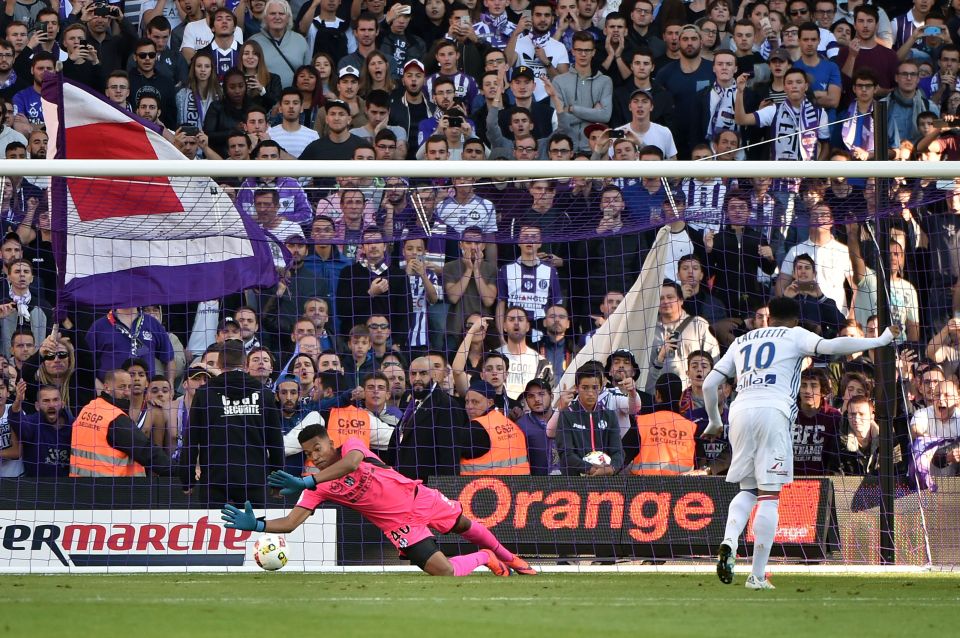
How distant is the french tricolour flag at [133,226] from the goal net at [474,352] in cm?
3

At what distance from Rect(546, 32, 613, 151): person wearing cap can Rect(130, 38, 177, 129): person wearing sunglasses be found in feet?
13.6

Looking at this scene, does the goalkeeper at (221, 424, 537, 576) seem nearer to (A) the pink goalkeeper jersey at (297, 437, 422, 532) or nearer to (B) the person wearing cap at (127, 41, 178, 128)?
(A) the pink goalkeeper jersey at (297, 437, 422, 532)

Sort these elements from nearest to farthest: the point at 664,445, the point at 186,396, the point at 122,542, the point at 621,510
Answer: the point at 122,542
the point at 621,510
the point at 664,445
the point at 186,396

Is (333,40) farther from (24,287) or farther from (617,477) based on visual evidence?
(617,477)

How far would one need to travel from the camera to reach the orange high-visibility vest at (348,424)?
11539 mm

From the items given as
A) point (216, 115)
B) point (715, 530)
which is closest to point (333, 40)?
point (216, 115)

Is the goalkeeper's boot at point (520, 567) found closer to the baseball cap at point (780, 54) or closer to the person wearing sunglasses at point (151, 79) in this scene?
the person wearing sunglasses at point (151, 79)

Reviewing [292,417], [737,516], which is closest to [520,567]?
[737,516]

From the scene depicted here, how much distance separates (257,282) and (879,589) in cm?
631

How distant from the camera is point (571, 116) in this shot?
14.8 m

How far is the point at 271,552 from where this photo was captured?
31.0 ft

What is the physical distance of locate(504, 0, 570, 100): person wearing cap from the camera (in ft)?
49.9

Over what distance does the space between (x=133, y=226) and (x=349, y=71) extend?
3694 mm

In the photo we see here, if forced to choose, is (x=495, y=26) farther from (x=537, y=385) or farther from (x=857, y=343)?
(x=857, y=343)
